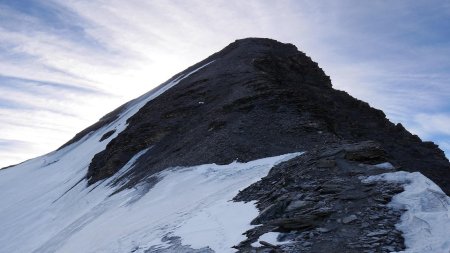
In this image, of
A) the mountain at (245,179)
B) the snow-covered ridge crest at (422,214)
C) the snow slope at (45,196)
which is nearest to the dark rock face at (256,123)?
the mountain at (245,179)

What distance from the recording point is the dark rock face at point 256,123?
2405 cm

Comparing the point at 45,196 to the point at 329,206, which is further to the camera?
the point at 45,196

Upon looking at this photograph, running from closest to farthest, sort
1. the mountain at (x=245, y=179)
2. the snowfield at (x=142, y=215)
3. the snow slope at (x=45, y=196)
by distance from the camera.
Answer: the mountain at (x=245, y=179) → the snowfield at (x=142, y=215) → the snow slope at (x=45, y=196)

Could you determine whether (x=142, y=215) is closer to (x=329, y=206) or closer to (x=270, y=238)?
(x=270, y=238)

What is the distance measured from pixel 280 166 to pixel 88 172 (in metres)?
22.5

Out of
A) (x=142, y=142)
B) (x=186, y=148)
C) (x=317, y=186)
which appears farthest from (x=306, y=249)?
(x=142, y=142)

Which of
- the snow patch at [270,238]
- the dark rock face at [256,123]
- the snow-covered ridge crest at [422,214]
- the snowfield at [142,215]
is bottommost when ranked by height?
the snow-covered ridge crest at [422,214]

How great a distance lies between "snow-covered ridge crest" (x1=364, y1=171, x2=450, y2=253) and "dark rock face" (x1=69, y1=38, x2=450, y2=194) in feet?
10.2

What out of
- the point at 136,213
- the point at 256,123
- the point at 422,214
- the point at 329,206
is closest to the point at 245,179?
the point at 136,213

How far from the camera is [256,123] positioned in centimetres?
2670

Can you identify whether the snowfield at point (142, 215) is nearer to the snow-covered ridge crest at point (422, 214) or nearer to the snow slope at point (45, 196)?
the snow slope at point (45, 196)

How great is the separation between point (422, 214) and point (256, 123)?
16.9 meters

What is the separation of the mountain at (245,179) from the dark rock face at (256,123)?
0.41ft

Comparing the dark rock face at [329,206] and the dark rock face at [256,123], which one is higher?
the dark rock face at [256,123]
